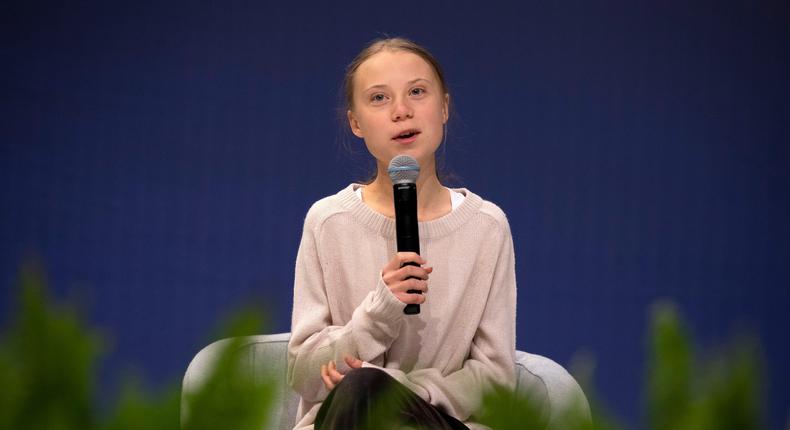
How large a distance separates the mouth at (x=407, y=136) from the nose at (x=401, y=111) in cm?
2

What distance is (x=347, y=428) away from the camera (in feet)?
4.05

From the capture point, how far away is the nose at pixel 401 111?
1786 millimetres

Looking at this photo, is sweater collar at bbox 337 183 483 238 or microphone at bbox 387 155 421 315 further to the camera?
sweater collar at bbox 337 183 483 238

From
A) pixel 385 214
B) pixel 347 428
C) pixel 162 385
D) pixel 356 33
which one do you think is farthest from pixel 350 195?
pixel 162 385

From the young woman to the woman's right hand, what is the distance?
18cm

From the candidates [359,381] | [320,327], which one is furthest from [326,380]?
[359,381]

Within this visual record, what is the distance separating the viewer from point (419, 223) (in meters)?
1.85

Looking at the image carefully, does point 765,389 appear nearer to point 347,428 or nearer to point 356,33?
point 347,428

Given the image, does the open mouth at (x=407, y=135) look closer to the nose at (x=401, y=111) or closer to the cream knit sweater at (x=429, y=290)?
the nose at (x=401, y=111)

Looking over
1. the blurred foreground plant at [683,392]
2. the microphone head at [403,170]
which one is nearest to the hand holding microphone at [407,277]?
the microphone head at [403,170]

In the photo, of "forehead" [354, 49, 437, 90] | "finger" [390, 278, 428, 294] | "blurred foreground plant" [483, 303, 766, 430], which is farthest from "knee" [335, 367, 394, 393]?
"blurred foreground plant" [483, 303, 766, 430]

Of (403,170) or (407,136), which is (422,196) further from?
(403,170)

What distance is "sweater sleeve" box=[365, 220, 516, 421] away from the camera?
169 cm

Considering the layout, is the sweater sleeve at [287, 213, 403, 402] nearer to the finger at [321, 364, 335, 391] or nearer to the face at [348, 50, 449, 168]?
the finger at [321, 364, 335, 391]
